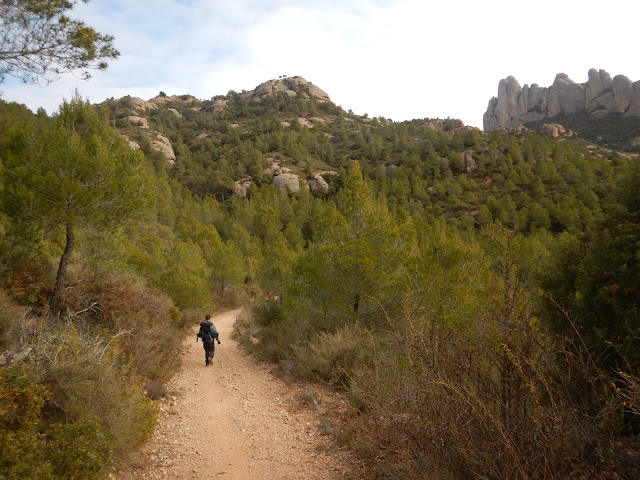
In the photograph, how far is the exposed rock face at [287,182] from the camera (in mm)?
53062

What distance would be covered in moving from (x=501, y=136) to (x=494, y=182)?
13.5 metres

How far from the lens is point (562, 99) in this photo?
10875 centimetres

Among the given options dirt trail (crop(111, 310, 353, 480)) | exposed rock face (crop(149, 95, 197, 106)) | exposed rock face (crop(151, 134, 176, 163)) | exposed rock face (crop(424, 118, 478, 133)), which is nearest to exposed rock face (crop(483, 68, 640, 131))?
exposed rock face (crop(424, 118, 478, 133))

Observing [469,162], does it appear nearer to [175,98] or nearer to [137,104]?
[137,104]

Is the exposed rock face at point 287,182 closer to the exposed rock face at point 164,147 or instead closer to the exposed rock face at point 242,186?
the exposed rock face at point 242,186

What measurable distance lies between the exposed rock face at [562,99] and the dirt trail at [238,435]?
385ft

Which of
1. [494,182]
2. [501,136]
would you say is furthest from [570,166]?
[501,136]

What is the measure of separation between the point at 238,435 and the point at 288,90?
116m

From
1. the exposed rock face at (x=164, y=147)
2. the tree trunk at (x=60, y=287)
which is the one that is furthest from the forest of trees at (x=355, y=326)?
the exposed rock face at (x=164, y=147)

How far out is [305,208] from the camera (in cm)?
4278

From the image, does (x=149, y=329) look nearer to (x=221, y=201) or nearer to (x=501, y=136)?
(x=221, y=201)

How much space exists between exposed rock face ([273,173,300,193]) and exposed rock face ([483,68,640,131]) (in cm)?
9242

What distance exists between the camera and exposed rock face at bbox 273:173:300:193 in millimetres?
53062

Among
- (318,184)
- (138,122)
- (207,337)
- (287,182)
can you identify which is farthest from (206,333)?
(138,122)
